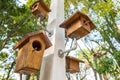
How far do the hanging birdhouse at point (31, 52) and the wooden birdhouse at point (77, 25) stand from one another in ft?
0.87

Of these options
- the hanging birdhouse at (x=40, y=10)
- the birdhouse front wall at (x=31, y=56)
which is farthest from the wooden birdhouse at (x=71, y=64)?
the hanging birdhouse at (x=40, y=10)

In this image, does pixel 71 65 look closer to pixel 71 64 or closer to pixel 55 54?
pixel 71 64

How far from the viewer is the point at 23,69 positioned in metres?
1.87

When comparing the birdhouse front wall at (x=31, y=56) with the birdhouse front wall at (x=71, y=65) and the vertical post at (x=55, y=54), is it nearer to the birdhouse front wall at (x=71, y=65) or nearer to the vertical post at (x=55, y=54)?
the vertical post at (x=55, y=54)

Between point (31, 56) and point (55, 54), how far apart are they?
1.10 ft

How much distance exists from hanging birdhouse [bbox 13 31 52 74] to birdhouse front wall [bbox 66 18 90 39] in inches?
10.2

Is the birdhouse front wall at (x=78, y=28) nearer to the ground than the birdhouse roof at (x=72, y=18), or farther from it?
nearer to the ground

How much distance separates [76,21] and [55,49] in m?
0.37

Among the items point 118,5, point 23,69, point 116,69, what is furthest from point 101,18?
point 23,69

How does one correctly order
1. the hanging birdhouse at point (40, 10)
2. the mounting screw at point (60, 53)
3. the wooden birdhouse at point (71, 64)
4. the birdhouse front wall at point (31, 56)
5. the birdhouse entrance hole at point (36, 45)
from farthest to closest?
1. the hanging birdhouse at point (40, 10)
2. the wooden birdhouse at point (71, 64)
3. the mounting screw at point (60, 53)
4. the birdhouse entrance hole at point (36, 45)
5. the birdhouse front wall at point (31, 56)

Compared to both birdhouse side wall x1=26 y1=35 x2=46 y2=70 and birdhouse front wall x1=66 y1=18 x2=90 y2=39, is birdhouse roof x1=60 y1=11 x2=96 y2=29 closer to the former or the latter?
birdhouse front wall x1=66 y1=18 x2=90 y2=39

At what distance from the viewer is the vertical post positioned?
203 cm

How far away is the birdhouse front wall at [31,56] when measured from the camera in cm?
183

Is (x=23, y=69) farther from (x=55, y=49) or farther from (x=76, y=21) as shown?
(x=76, y=21)
